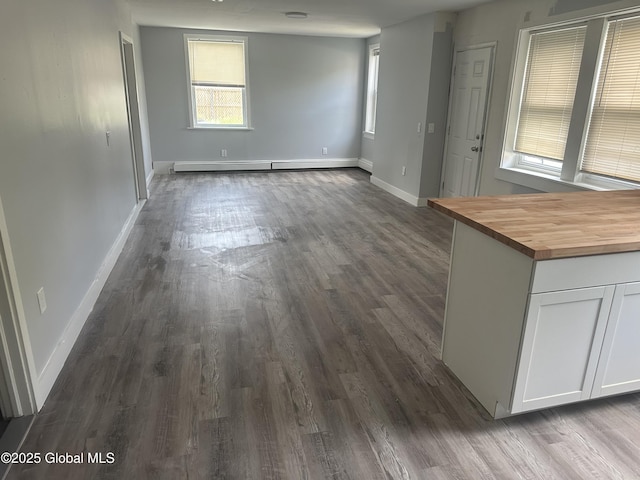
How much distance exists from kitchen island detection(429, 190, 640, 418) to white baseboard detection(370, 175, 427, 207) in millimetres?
3790

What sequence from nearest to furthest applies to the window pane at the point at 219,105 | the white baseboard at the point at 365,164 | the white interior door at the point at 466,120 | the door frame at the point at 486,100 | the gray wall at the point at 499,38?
1. the gray wall at the point at 499,38
2. the door frame at the point at 486,100
3. the white interior door at the point at 466,120
4. the window pane at the point at 219,105
5. the white baseboard at the point at 365,164

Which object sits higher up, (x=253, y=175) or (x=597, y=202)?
(x=597, y=202)

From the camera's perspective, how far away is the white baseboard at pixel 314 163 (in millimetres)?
8688

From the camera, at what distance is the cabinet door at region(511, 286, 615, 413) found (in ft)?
6.14

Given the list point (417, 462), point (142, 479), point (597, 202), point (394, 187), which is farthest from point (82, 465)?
point (394, 187)

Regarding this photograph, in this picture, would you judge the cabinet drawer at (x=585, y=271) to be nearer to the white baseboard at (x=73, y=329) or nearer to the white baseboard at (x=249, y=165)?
the white baseboard at (x=73, y=329)

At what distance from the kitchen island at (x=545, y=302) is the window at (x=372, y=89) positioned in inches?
240

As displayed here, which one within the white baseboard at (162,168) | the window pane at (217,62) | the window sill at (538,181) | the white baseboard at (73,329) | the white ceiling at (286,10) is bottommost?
the white baseboard at (73,329)

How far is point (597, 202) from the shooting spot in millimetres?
2453

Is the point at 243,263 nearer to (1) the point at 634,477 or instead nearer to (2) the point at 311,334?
(2) the point at 311,334

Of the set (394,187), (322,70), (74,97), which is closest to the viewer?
(74,97)

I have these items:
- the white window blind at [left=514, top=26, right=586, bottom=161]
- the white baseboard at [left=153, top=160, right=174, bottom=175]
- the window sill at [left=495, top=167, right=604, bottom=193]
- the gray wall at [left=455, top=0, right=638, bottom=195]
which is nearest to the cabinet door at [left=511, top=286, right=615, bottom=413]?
the window sill at [left=495, top=167, right=604, bottom=193]

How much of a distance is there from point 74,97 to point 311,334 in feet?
7.48

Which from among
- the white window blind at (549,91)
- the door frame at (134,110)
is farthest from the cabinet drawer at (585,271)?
the door frame at (134,110)
